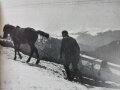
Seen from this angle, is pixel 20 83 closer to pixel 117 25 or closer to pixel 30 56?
pixel 30 56

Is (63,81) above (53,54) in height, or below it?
below

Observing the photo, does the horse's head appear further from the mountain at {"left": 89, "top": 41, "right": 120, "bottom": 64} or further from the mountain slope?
the mountain at {"left": 89, "top": 41, "right": 120, "bottom": 64}

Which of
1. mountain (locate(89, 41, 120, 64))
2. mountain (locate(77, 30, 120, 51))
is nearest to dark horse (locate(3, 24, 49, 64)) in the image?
mountain (locate(77, 30, 120, 51))

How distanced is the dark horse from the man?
0.19m

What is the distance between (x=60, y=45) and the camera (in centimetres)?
334

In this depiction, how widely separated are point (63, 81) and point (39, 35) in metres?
0.48

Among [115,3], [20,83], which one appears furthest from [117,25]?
A: [20,83]

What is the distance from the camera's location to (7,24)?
3.57m

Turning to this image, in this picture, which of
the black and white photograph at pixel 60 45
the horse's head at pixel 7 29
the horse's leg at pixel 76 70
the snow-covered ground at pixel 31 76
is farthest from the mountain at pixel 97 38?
the horse's head at pixel 7 29

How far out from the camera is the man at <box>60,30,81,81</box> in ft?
10.7

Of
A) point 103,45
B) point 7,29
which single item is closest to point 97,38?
point 103,45

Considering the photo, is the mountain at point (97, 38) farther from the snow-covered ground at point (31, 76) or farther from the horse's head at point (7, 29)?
the horse's head at point (7, 29)

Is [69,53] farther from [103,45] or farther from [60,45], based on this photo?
[103,45]

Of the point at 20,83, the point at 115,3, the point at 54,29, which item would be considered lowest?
the point at 20,83
